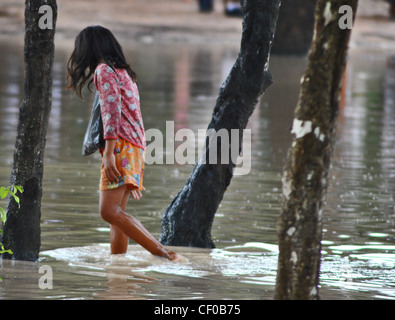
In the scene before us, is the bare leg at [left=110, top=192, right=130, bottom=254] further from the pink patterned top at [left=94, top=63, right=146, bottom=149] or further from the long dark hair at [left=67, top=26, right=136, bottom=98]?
the long dark hair at [left=67, top=26, right=136, bottom=98]

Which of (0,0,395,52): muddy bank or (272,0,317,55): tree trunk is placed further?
(0,0,395,52): muddy bank

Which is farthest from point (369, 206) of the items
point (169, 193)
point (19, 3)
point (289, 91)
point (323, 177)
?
point (19, 3)

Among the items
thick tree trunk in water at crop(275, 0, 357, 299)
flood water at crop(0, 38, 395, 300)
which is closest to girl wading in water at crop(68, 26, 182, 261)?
flood water at crop(0, 38, 395, 300)

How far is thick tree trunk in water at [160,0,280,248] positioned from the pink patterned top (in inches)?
43.4

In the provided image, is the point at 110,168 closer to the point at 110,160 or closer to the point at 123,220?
the point at 110,160

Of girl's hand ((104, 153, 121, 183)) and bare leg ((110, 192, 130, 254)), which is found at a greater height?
girl's hand ((104, 153, 121, 183))

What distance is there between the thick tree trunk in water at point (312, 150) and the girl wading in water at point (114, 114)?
1.88 m

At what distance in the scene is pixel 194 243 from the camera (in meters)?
7.91

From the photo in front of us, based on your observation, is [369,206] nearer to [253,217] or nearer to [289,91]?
[253,217]

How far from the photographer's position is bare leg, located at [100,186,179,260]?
691cm

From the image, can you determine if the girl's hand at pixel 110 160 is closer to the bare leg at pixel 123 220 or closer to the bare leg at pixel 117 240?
the bare leg at pixel 123 220

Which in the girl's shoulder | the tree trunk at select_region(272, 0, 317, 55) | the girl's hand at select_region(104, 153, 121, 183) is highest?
the tree trunk at select_region(272, 0, 317, 55)
